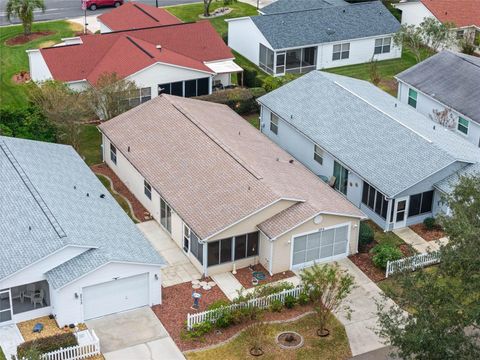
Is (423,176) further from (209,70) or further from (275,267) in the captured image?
(209,70)

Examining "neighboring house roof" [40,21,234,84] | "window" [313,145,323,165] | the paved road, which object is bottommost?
"window" [313,145,323,165]

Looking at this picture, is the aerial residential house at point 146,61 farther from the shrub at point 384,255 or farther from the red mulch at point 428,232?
the shrub at point 384,255

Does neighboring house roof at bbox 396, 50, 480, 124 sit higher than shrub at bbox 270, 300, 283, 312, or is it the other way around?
neighboring house roof at bbox 396, 50, 480, 124

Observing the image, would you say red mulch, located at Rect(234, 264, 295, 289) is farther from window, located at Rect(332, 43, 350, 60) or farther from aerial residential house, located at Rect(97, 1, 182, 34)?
aerial residential house, located at Rect(97, 1, 182, 34)

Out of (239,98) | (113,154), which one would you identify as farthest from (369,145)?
(113,154)

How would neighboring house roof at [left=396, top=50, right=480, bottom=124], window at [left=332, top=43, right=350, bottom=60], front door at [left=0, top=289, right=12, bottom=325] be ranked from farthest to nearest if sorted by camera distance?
window at [left=332, top=43, right=350, bottom=60]
neighboring house roof at [left=396, top=50, right=480, bottom=124]
front door at [left=0, top=289, right=12, bottom=325]

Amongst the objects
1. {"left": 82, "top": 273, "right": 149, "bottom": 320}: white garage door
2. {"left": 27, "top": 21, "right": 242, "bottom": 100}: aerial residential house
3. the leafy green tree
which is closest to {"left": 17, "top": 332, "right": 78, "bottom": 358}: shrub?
{"left": 82, "top": 273, "right": 149, "bottom": 320}: white garage door

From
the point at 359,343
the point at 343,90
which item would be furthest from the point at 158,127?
the point at 359,343
